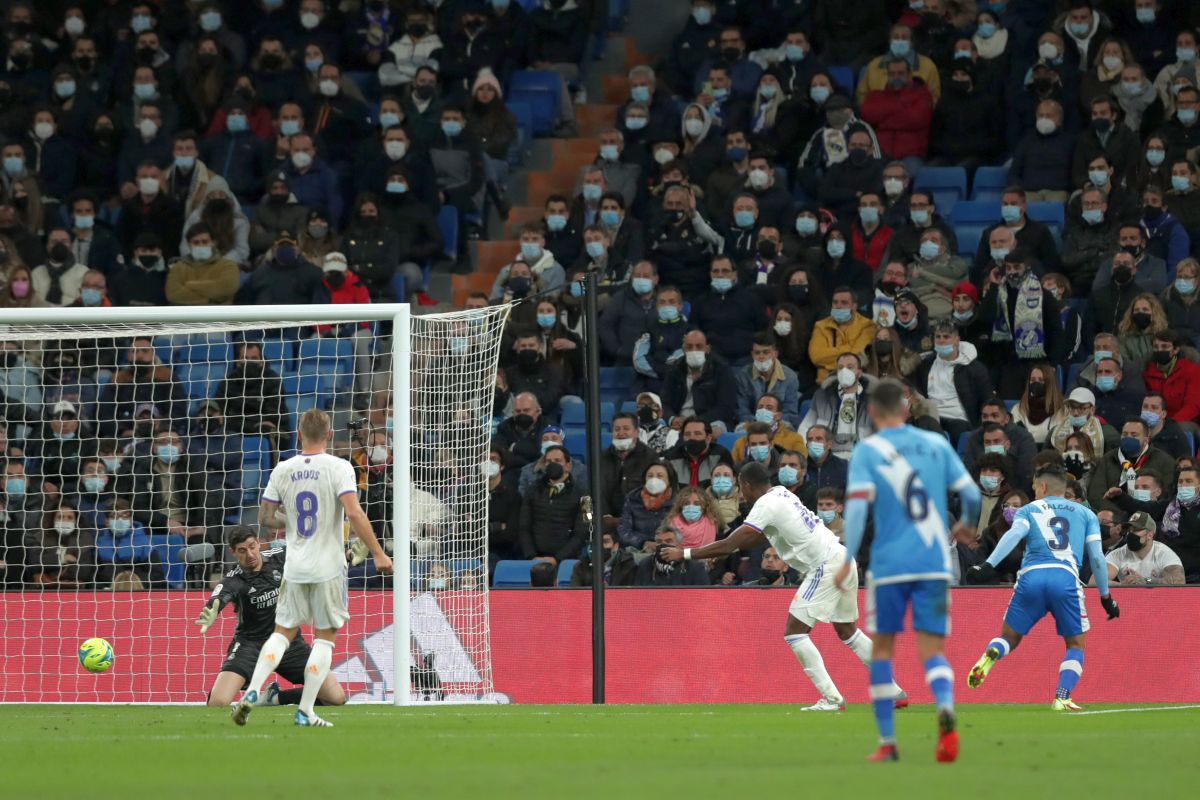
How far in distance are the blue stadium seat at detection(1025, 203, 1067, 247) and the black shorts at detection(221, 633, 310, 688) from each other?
991 centimetres

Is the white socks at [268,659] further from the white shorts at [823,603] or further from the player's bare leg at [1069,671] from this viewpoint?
the player's bare leg at [1069,671]

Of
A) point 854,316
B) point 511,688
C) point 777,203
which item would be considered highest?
point 777,203

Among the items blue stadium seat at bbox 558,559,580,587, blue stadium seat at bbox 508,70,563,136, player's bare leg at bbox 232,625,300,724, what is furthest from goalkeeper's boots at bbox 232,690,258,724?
blue stadium seat at bbox 508,70,563,136

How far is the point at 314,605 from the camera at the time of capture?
1155 cm

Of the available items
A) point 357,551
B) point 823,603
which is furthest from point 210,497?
point 823,603

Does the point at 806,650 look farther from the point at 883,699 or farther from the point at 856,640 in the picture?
the point at 883,699

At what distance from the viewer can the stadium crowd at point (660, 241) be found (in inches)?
695

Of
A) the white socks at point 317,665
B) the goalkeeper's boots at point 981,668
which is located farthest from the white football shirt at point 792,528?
the white socks at point 317,665

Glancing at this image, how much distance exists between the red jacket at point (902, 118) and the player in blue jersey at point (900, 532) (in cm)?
1346

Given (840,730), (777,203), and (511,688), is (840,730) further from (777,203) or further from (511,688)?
(777,203)

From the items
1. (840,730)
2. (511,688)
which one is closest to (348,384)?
(511,688)

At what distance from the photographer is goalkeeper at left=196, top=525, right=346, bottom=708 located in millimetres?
15156

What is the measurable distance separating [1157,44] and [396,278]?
9.35 metres

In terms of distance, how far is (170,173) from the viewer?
22484 mm
